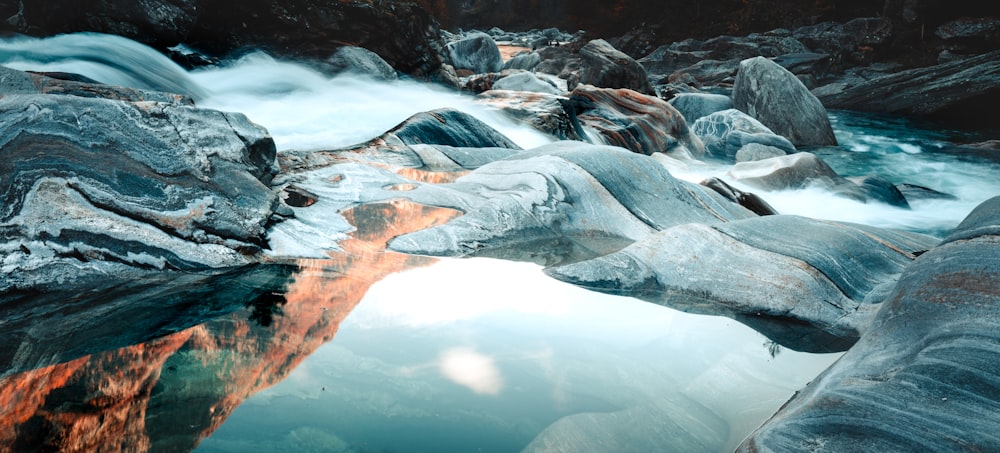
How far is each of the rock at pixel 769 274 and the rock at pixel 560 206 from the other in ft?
1.24

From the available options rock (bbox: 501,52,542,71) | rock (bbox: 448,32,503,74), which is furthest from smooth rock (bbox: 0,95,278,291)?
rock (bbox: 501,52,542,71)

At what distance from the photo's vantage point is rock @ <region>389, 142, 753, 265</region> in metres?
3.01

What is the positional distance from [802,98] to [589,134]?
5.06m

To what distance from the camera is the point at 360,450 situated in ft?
4.73

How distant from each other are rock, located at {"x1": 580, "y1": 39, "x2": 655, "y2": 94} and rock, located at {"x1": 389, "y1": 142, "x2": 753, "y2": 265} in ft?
21.9

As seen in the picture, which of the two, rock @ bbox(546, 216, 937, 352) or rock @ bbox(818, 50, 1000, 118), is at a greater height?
rock @ bbox(546, 216, 937, 352)

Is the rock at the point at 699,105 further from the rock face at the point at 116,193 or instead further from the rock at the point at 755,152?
the rock face at the point at 116,193

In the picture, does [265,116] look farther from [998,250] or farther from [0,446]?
[998,250]

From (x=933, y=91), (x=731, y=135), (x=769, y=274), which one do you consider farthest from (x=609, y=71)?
(x=769, y=274)

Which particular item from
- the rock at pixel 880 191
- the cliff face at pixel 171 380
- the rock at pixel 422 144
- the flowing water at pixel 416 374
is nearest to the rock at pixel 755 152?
the rock at pixel 880 191

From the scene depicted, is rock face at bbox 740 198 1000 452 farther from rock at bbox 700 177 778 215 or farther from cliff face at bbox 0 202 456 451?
rock at bbox 700 177 778 215

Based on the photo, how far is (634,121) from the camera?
760 cm

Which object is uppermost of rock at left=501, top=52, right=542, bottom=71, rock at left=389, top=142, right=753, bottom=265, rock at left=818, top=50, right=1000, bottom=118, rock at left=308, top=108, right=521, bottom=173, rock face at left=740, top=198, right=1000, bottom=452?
rock face at left=740, top=198, right=1000, bottom=452

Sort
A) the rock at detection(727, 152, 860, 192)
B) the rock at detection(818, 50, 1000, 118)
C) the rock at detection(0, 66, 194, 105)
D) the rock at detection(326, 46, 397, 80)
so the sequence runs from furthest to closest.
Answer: the rock at detection(818, 50, 1000, 118)
the rock at detection(326, 46, 397, 80)
the rock at detection(727, 152, 860, 192)
the rock at detection(0, 66, 194, 105)
